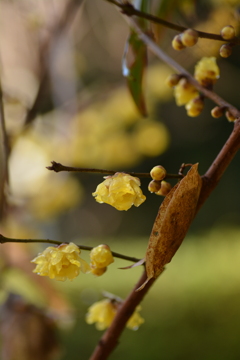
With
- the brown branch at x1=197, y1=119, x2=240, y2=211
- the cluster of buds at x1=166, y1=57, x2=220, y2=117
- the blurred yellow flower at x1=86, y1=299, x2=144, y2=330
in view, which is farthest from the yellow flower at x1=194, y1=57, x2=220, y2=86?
the blurred yellow flower at x1=86, y1=299, x2=144, y2=330

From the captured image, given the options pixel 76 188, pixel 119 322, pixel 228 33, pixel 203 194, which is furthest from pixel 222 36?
pixel 76 188

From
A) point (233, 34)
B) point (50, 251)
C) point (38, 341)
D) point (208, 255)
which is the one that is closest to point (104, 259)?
point (50, 251)

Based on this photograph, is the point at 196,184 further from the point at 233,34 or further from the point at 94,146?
the point at 94,146

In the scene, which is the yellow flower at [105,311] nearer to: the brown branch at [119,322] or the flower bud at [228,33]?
the brown branch at [119,322]

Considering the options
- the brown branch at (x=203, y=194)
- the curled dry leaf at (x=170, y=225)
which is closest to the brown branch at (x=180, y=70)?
the brown branch at (x=203, y=194)

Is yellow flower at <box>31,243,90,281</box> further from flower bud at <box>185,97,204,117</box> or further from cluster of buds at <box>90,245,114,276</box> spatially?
flower bud at <box>185,97,204,117</box>

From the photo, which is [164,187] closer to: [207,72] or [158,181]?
[158,181]
